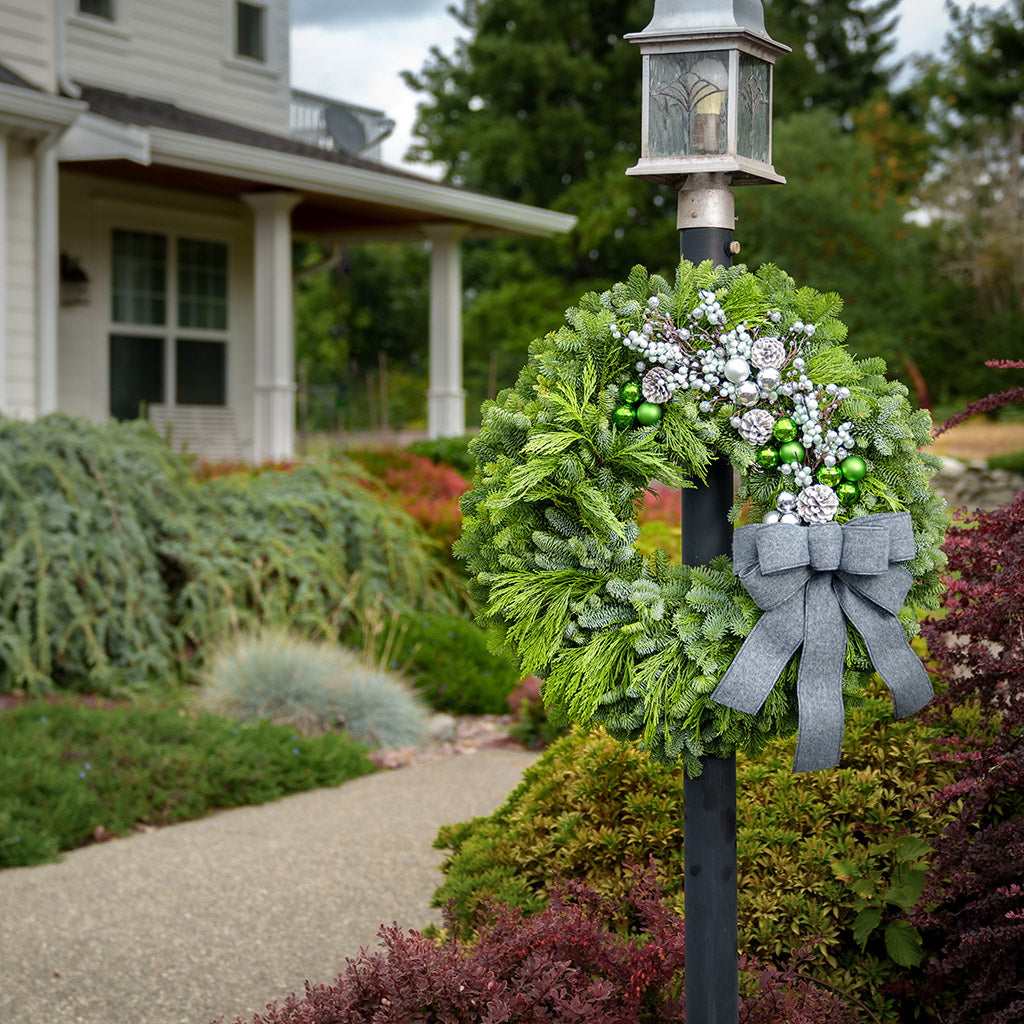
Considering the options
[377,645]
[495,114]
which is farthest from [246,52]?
[495,114]

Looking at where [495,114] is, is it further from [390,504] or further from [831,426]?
[831,426]

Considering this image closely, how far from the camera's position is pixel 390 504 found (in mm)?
8008

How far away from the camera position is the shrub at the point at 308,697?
596 cm

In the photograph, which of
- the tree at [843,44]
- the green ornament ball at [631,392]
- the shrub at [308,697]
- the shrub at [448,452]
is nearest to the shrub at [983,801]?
the green ornament ball at [631,392]

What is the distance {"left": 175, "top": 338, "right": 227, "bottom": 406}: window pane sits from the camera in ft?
37.6

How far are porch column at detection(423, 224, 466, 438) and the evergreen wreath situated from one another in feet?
33.4

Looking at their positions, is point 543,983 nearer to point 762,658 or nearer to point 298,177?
point 762,658

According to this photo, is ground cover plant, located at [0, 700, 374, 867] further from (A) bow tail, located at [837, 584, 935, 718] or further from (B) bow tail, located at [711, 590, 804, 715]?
(A) bow tail, located at [837, 584, 935, 718]

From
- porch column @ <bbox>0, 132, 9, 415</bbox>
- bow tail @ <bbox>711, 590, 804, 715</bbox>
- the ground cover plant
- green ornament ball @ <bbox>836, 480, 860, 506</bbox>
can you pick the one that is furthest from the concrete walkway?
porch column @ <bbox>0, 132, 9, 415</bbox>

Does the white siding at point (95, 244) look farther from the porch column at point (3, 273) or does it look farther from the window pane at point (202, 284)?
the porch column at point (3, 273)

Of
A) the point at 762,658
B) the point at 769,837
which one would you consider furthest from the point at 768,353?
the point at 769,837

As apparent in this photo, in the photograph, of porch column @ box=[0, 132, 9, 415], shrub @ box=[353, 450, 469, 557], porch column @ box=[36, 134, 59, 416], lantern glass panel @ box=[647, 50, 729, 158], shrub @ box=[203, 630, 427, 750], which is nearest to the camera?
lantern glass panel @ box=[647, 50, 729, 158]

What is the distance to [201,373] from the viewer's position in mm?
11648

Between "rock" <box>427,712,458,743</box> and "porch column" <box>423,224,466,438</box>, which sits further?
"porch column" <box>423,224,466,438</box>
